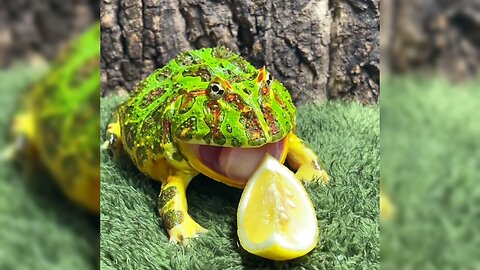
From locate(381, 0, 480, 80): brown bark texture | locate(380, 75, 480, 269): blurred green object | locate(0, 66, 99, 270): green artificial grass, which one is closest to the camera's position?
locate(0, 66, 99, 270): green artificial grass

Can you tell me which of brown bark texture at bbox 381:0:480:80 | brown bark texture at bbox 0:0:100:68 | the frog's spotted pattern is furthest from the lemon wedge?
brown bark texture at bbox 381:0:480:80

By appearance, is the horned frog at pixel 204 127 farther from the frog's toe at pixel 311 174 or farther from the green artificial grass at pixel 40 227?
the green artificial grass at pixel 40 227

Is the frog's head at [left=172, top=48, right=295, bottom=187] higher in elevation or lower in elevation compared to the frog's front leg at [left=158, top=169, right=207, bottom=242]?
higher

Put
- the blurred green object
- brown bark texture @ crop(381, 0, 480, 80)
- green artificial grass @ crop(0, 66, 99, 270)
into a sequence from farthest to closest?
1. brown bark texture @ crop(381, 0, 480, 80)
2. the blurred green object
3. green artificial grass @ crop(0, 66, 99, 270)

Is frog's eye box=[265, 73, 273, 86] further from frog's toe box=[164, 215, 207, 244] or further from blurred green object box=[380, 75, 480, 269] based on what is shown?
blurred green object box=[380, 75, 480, 269]

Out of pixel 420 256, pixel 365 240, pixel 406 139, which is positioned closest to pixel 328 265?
pixel 365 240

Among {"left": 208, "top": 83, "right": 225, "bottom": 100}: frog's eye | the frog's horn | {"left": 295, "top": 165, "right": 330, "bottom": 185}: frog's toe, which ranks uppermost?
the frog's horn

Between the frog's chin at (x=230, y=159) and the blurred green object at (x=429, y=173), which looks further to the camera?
the blurred green object at (x=429, y=173)

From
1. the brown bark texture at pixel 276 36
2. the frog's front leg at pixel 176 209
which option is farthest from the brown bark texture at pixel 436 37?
the frog's front leg at pixel 176 209

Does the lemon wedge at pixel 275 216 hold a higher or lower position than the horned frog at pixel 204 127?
lower
